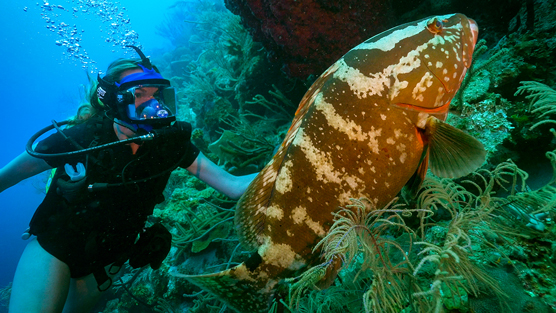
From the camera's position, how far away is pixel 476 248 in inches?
58.7

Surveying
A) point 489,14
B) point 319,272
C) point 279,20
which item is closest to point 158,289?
point 319,272

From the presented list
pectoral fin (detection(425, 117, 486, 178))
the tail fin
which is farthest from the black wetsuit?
pectoral fin (detection(425, 117, 486, 178))

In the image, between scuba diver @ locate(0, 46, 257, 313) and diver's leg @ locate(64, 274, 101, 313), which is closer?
scuba diver @ locate(0, 46, 257, 313)

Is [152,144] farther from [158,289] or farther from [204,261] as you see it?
[158,289]

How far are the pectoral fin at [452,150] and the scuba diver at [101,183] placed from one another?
6.67ft

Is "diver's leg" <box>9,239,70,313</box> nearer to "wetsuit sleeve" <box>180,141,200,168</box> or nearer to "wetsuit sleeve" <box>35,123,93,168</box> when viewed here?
"wetsuit sleeve" <box>35,123,93,168</box>

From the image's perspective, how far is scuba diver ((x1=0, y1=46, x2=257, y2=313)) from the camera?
7.75ft

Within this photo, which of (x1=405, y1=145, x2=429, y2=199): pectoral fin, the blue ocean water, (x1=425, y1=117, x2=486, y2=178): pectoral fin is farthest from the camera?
the blue ocean water

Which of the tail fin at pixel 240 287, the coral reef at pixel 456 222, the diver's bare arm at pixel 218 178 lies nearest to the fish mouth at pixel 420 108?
the coral reef at pixel 456 222

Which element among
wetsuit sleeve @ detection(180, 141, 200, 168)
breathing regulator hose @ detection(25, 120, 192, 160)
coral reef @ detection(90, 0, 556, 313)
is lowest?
coral reef @ detection(90, 0, 556, 313)

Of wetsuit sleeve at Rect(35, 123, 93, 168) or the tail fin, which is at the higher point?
wetsuit sleeve at Rect(35, 123, 93, 168)

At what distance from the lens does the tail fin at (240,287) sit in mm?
1708

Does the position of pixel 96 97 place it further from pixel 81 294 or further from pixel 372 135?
pixel 372 135

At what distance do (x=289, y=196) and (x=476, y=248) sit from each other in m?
1.19
